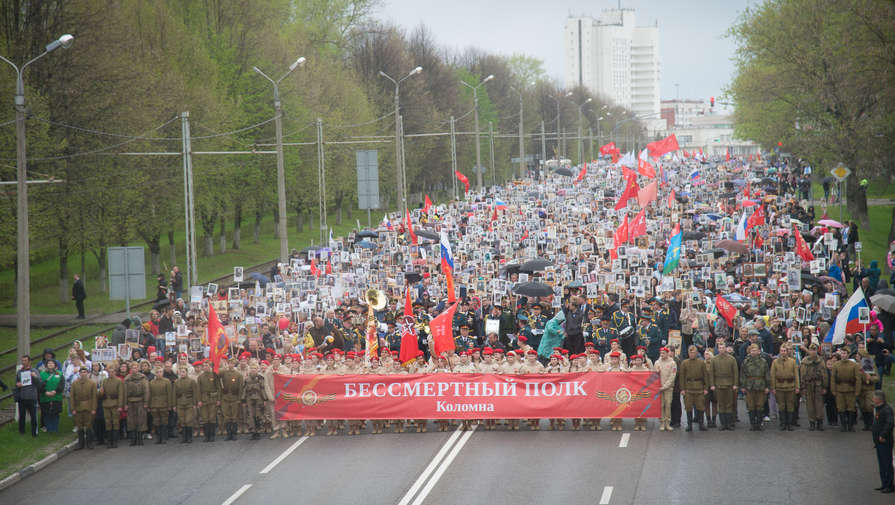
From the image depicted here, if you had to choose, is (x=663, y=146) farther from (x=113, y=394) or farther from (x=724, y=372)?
(x=113, y=394)

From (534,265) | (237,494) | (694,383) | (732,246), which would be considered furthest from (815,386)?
(732,246)

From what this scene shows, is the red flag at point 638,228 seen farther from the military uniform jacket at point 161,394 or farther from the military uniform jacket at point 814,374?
the military uniform jacket at point 161,394

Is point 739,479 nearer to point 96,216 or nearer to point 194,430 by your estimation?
point 194,430

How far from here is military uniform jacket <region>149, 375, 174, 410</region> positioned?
20.7 m

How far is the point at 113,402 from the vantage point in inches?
814

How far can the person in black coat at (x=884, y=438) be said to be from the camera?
15781mm

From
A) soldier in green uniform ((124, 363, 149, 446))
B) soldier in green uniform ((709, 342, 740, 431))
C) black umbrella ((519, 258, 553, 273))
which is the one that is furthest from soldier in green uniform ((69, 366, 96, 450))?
black umbrella ((519, 258, 553, 273))

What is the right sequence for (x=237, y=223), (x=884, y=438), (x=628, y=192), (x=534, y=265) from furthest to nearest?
1. (x=237, y=223)
2. (x=628, y=192)
3. (x=534, y=265)
4. (x=884, y=438)

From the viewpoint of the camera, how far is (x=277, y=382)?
20.8 metres

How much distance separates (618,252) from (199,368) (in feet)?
46.4

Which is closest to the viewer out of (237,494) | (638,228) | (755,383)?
(237,494)

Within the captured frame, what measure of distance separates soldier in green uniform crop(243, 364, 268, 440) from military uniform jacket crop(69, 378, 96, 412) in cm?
289

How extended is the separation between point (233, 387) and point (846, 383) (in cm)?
1119

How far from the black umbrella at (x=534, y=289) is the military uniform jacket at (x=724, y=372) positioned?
7316mm
